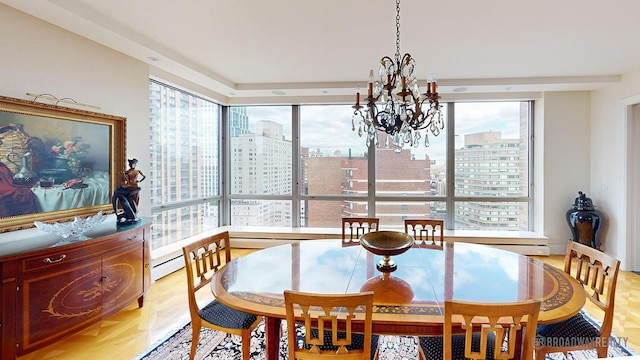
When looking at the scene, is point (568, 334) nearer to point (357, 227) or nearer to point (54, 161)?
point (357, 227)

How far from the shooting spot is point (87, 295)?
2.35m

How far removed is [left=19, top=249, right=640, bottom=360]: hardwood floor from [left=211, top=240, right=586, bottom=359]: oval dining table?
1.10 meters

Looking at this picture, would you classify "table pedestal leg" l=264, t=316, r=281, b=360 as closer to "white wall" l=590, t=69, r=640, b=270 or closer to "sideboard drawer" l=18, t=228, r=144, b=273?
"sideboard drawer" l=18, t=228, r=144, b=273

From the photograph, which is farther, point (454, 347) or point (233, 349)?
point (233, 349)

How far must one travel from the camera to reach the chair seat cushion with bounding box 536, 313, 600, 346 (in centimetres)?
169

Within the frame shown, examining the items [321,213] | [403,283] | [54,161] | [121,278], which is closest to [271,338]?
[403,283]

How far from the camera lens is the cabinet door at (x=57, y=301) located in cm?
198

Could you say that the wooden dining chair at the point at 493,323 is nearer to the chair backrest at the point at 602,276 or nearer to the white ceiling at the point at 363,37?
the chair backrest at the point at 602,276

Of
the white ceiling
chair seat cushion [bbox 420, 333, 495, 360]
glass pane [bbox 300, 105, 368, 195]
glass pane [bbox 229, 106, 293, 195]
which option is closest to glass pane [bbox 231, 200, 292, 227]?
glass pane [bbox 229, 106, 293, 195]

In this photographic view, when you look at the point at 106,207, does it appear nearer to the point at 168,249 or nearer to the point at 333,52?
the point at 168,249

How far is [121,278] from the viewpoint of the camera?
264 cm

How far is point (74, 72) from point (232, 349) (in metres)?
2.83

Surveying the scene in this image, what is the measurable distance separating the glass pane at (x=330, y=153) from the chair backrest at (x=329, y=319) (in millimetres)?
3819

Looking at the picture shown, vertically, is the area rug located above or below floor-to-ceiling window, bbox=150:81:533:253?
below
